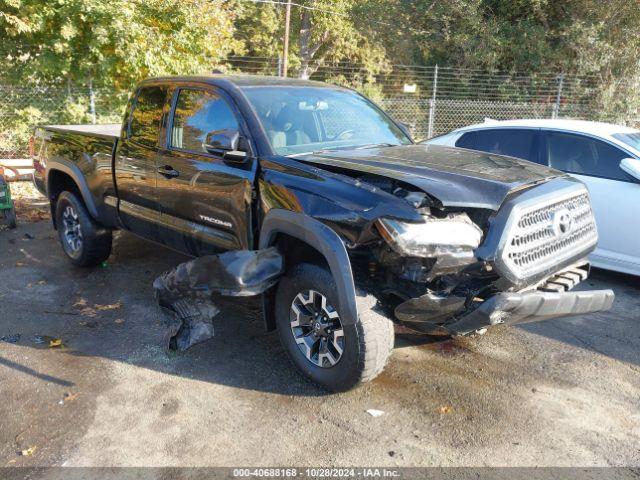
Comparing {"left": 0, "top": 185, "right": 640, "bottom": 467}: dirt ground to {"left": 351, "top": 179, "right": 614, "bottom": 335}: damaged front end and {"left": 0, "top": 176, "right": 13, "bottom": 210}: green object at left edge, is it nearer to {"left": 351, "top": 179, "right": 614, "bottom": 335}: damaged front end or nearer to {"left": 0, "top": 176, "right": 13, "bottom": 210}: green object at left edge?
{"left": 351, "top": 179, "right": 614, "bottom": 335}: damaged front end

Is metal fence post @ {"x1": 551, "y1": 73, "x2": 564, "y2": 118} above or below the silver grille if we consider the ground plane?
above

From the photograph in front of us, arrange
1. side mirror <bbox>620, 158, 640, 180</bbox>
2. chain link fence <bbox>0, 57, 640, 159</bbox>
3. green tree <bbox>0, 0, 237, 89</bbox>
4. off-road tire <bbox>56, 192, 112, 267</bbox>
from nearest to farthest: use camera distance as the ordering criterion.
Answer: side mirror <bbox>620, 158, 640, 180</bbox>, off-road tire <bbox>56, 192, 112, 267</bbox>, green tree <bbox>0, 0, 237, 89</bbox>, chain link fence <bbox>0, 57, 640, 159</bbox>

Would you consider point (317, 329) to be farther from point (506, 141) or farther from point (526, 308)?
point (506, 141)

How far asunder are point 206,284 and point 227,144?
0.95 metres

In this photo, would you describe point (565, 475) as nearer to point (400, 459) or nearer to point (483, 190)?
point (400, 459)

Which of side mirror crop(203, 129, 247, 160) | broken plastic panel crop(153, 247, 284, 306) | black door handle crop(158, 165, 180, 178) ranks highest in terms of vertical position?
side mirror crop(203, 129, 247, 160)

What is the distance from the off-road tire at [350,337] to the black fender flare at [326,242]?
96 mm

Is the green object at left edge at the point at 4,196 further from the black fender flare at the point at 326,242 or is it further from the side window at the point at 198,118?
the black fender flare at the point at 326,242

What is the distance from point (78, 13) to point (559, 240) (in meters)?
10.4

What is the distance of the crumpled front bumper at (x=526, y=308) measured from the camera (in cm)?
292

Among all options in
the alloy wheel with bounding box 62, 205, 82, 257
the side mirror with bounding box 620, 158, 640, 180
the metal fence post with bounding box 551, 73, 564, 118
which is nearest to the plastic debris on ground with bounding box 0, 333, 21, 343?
the alloy wheel with bounding box 62, 205, 82, 257

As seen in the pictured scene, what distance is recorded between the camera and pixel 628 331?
4.51 m

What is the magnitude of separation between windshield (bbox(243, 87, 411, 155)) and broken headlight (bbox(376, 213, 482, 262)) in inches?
49.4

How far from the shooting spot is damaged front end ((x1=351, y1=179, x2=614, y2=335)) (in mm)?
2943
